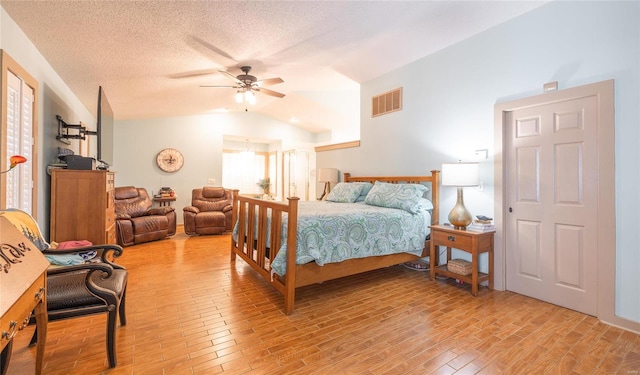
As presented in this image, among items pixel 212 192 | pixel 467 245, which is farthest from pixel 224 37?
pixel 212 192

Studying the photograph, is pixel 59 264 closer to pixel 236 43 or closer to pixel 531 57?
pixel 236 43

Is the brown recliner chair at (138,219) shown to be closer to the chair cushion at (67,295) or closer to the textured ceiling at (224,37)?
the textured ceiling at (224,37)

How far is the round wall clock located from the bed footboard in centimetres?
376

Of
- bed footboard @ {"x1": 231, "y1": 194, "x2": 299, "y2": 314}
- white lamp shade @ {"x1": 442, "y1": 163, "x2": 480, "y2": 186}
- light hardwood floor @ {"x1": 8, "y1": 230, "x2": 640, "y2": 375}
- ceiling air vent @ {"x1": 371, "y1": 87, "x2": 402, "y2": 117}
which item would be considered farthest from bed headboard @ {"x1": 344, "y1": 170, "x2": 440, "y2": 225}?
bed footboard @ {"x1": 231, "y1": 194, "x2": 299, "y2": 314}

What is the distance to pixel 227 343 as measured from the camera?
1.99m

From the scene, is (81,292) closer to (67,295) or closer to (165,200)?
(67,295)

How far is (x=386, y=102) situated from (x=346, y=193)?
160cm

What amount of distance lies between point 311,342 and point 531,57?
3350mm

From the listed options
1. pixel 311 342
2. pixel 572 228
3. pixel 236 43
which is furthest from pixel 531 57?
pixel 311 342

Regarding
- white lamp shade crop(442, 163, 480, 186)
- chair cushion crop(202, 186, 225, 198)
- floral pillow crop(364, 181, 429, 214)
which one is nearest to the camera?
white lamp shade crop(442, 163, 480, 186)

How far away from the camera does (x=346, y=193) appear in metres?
4.45

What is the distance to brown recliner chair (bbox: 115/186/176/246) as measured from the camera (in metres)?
4.83

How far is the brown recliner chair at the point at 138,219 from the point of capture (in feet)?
15.8

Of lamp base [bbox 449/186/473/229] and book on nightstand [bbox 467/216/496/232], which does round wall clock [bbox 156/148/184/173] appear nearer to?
lamp base [bbox 449/186/473/229]
